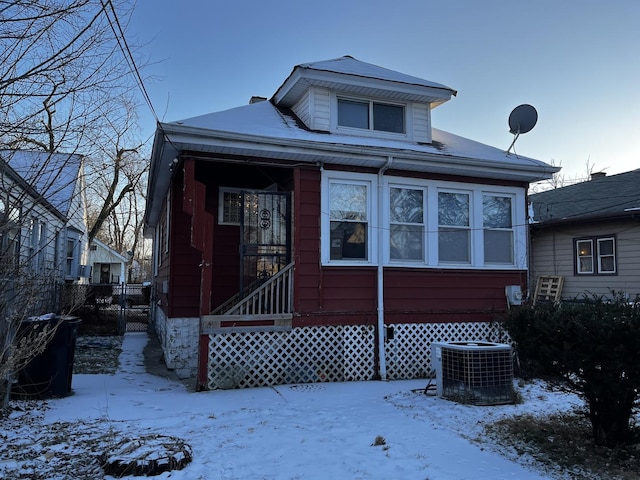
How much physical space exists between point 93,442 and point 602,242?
49.0 feet

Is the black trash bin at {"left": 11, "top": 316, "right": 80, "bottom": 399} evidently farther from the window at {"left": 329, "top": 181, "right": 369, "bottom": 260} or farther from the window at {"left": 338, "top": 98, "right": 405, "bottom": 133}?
the window at {"left": 338, "top": 98, "right": 405, "bottom": 133}

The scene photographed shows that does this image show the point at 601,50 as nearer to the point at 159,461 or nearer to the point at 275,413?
the point at 275,413

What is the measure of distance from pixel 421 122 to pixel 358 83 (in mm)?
1601

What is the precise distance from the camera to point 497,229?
→ 9.09m

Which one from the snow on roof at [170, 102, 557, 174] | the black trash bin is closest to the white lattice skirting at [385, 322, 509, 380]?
the snow on roof at [170, 102, 557, 174]

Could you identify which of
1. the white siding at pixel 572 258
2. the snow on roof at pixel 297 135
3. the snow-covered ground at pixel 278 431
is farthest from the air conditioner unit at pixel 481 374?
the white siding at pixel 572 258

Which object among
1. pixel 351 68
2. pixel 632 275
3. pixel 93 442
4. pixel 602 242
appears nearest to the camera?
pixel 93 442

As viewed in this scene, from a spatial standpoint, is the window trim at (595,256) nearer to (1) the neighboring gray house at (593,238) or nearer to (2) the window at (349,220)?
(1) the neighboring gray house at (593,238)

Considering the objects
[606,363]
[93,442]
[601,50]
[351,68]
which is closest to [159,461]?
[93,442]

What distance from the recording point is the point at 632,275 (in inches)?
532

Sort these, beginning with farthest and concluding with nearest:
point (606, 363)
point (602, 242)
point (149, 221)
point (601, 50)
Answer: point (149, 221) → point (602, 242) → point (601, 50) → point (606, 363)

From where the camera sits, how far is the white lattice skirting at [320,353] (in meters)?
7.04

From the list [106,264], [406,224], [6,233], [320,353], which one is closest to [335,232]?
[406,224]

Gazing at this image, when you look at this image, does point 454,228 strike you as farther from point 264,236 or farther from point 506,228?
point 264,236
